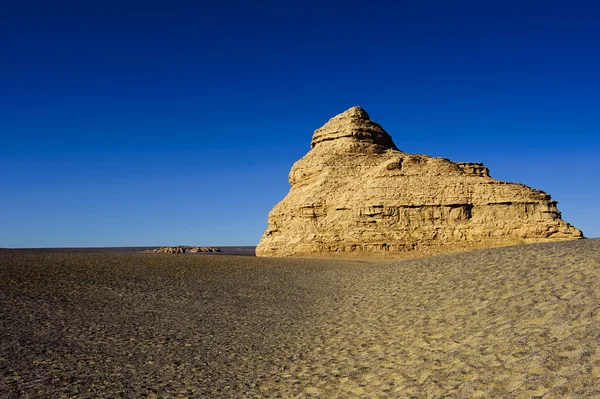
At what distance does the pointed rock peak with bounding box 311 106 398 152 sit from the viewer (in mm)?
49500

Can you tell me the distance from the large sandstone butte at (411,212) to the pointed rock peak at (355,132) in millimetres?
3137

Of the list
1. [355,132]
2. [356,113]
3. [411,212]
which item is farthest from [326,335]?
[356,113]

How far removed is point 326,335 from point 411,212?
2931 cm

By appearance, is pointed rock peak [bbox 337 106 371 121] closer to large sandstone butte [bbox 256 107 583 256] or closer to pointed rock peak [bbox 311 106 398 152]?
pointed rock peak [bbox 311 106 398 152]

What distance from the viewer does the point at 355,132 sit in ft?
162

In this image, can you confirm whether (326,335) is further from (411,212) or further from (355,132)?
(355,132)

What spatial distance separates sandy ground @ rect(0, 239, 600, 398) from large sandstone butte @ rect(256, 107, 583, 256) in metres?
19.9

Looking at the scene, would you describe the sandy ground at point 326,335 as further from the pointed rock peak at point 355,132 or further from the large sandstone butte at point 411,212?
the pointed rock peak at point 355,132

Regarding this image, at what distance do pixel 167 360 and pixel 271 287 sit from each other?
10.8 metres

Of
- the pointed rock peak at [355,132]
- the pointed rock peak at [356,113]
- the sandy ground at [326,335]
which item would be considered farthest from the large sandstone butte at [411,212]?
the sandy ground at [326,335]

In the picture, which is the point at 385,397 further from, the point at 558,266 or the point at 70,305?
the point at 70,305

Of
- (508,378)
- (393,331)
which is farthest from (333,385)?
(393,331)

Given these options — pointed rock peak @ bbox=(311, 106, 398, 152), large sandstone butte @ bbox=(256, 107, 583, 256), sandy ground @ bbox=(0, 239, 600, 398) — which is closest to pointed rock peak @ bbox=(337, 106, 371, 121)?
pointed rock peak @ bbox=(311, 106, 398, 152)

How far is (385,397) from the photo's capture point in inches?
305
